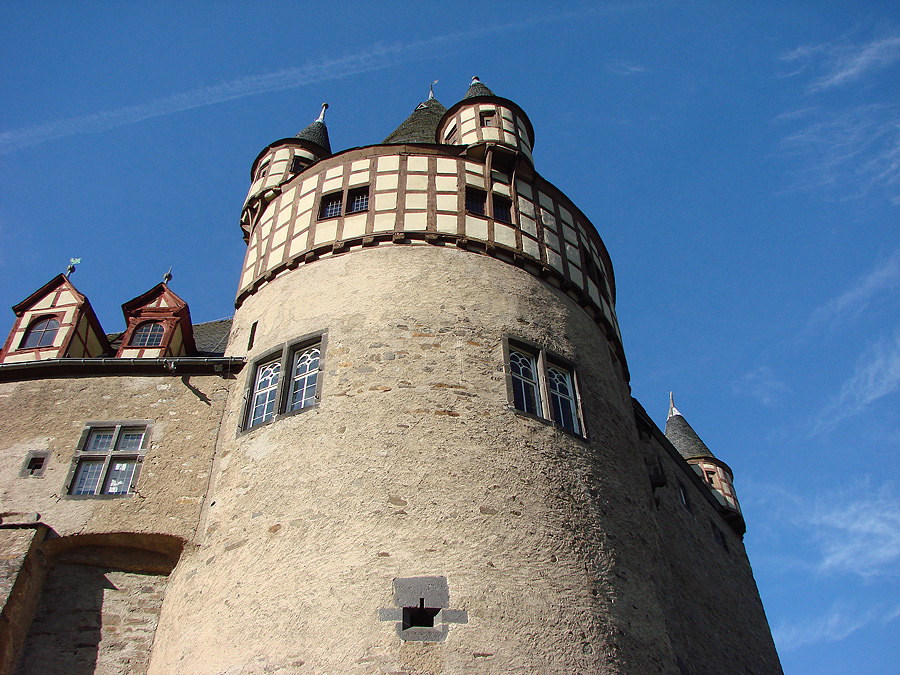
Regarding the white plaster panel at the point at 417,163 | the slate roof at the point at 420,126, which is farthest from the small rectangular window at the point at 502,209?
the slate roof at the point at 420,126

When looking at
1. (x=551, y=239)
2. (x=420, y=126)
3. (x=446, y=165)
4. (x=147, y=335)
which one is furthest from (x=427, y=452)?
(x=420, y=126)

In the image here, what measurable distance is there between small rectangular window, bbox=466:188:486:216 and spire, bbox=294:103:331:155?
20.3 ft

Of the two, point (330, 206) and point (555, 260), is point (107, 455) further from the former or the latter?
point (555, 260)

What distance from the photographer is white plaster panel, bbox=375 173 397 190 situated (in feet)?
45.3

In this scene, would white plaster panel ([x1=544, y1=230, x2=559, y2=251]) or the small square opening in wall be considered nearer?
the small square opening in wall

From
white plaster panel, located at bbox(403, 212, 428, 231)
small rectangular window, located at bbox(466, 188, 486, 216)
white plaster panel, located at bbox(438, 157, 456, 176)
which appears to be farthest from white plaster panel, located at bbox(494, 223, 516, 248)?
white plaster panel, located at bbox(438, 157, 456, 176)

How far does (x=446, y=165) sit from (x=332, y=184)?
2106 mm

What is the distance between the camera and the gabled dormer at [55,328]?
14336 millimetres

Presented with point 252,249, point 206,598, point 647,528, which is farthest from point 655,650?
point 252,249

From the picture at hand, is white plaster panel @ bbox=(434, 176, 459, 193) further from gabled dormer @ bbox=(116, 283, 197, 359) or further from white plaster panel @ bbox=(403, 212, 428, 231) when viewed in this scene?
gabled dormer @ bbox=(116, 283, 197, 359)

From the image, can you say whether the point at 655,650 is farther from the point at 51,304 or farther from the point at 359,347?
the point at 51,304

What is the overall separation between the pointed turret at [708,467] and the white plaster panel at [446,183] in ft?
41.7

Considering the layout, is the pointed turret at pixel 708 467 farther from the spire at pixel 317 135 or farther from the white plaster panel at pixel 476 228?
the spire at pixel 317 135

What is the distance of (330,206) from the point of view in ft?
46.4
